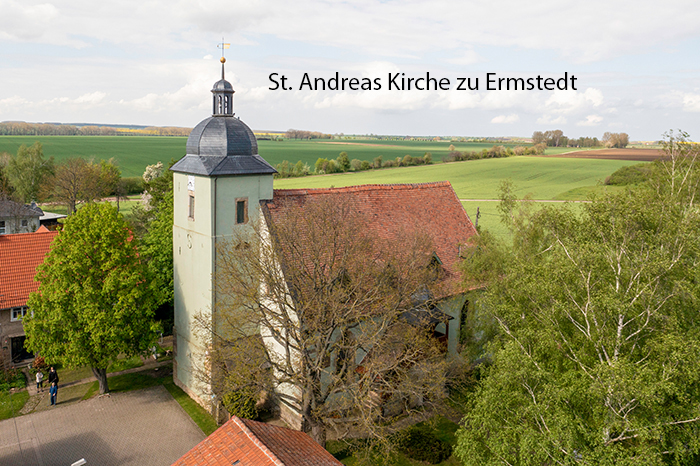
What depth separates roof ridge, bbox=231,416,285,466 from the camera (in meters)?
17.1

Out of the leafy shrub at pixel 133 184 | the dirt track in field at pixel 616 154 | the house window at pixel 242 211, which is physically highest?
the dirt track in field at pixel 616 154

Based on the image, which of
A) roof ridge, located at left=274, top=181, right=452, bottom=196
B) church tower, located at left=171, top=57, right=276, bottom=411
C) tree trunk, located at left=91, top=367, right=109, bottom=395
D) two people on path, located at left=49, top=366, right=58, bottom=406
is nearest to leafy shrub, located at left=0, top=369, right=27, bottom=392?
two people on path, located at left=49, top=366, right=58, bottom=406

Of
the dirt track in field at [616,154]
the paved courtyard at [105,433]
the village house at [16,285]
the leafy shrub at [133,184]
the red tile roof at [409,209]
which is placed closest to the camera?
the paved courtyard at [105,433]

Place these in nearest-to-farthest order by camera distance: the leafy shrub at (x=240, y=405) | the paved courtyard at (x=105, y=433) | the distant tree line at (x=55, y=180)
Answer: the paved courtyard at (x=105, y=433) → the leafy shrub at (x=240, y=405) → the distant tree line at (x=55, y=180)

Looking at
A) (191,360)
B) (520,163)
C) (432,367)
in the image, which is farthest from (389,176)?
(432,367)

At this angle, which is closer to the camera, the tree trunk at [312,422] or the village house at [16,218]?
the tree trunk at [312,422]

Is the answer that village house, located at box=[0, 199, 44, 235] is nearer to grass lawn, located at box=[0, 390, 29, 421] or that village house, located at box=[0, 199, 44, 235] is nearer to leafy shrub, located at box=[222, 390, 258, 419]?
grass lawn, located at box=[0, 390, 29, 421]

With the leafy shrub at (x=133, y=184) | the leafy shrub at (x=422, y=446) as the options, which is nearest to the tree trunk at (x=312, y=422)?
the leafy shrub at (x=422, y=446)

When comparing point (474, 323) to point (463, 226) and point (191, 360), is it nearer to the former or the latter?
point (463, 226)

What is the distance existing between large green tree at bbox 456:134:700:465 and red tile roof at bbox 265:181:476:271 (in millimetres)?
11114

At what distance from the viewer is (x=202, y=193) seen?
26344 millimetres

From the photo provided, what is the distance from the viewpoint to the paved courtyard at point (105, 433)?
24203 millimetres

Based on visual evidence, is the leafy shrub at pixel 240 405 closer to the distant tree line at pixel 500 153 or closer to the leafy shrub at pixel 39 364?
the leafy shrub at pixel 39 364

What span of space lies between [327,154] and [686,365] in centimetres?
11134
